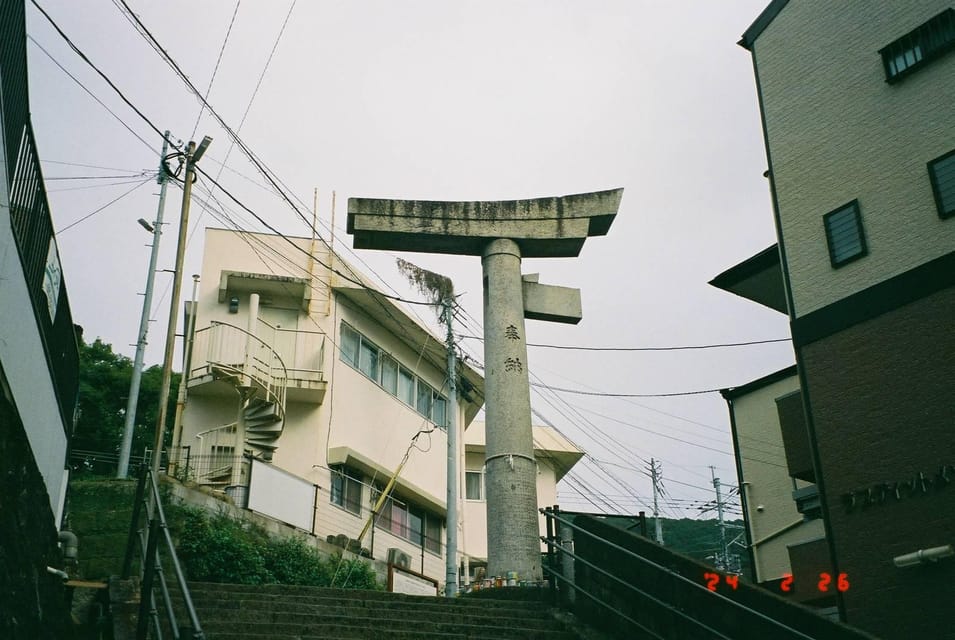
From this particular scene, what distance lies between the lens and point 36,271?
8.13 meters

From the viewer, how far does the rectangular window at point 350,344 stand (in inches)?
873

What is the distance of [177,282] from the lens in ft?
57.4

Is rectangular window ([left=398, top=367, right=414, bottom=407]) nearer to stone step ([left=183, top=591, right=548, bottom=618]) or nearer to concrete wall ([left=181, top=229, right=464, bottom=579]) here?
concrete wall ([left=181, top=229, right=464, bottom=579])

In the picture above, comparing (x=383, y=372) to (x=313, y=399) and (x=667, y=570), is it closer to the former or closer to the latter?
(x=313, y=399)

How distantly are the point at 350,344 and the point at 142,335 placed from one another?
518cm

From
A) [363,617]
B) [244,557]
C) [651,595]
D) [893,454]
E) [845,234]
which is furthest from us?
[244,557]

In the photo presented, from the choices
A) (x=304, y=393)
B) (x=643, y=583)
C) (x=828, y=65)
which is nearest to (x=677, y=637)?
(x=643, y=583)

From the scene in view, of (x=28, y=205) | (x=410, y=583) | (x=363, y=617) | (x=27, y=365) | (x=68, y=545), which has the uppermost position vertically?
(x=28, y=205)

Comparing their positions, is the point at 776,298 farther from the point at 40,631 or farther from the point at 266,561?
the point at 40,631

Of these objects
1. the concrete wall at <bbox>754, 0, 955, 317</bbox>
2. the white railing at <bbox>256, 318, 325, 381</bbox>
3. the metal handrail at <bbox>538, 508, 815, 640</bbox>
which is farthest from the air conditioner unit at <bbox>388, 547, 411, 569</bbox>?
the concrete wall at <bbox>754, 0, 955, 317</bbox>

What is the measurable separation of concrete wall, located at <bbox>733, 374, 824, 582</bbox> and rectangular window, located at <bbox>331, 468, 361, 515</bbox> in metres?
8.73

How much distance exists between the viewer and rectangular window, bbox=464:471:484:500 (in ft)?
97.7

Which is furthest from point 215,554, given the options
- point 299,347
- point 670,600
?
point 670,600

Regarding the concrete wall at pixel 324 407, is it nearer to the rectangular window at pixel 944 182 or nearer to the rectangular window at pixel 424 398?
the rectangular window at pixel 424 398
